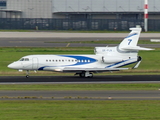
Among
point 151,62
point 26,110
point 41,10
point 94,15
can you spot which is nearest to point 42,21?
point 41,10

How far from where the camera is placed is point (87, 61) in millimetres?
45062

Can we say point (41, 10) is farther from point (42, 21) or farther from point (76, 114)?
point (76, 114)

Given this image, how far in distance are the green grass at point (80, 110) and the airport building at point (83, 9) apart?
9438 centimetres

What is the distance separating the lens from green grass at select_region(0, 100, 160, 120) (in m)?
23.1

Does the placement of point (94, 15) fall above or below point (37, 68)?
above

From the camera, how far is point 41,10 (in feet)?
404

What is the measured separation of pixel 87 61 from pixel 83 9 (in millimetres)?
78138

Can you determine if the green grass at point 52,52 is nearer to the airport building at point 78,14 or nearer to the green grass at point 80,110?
the green grass at point 80,110

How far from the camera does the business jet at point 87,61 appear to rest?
4400 centimetres

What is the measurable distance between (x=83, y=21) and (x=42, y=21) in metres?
12.2

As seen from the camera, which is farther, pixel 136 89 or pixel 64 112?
pixel 136 89

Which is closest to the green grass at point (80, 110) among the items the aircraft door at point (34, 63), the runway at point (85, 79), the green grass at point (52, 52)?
the runway at point (85, 79)

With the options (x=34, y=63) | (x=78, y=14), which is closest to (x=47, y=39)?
(x=78, y=14)

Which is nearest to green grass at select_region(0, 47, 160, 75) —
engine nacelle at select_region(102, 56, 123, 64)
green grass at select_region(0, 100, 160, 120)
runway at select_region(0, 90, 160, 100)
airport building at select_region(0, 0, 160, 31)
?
engine nacelle at select_region(102, 56, 123, 64)
